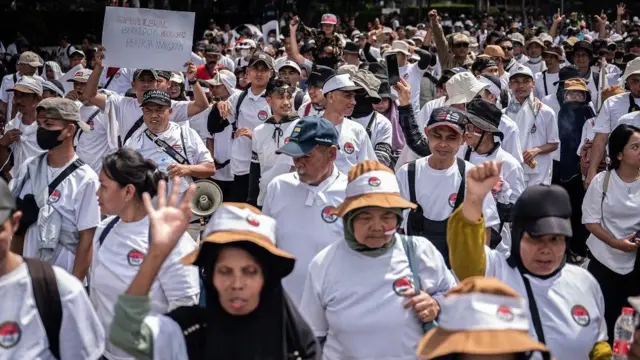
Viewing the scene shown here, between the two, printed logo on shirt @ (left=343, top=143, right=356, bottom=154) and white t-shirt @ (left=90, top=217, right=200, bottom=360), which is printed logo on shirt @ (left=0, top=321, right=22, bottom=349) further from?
printed logo on shirt @ (left=343, top=143, right=356, bottom=154)

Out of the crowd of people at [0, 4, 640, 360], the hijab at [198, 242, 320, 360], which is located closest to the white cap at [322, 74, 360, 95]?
the crowd of people at [0, 4, 640, 360]

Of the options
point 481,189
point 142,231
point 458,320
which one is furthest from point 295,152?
point 458,320

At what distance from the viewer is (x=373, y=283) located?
4219 millimetres

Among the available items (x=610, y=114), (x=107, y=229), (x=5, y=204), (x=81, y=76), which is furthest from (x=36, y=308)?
(x=81, y=76)

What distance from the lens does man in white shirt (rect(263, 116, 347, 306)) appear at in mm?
5324

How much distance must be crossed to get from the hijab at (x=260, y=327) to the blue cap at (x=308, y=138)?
1.68 meters

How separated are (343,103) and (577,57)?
654 centimetres

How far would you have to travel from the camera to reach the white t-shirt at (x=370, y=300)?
4211 mm

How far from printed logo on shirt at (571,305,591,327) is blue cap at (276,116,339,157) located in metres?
1.86

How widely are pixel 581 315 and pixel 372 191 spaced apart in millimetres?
1077

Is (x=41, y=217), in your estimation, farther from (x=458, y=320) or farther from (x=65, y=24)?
(x=65, y=24)

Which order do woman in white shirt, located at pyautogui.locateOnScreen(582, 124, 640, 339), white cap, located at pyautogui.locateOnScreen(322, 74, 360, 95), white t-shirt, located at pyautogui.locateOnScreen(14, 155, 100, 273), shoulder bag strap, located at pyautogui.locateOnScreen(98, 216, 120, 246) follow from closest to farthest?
shoulder bag strap, located at pyautogui.locateOnScreen(98, 216, 120, 246), white t-shirt, located at pyautogui.locateOnScreen(14, 155, 100, 273), woman in white shirt, located at pyautogui.locateOnScreen(582, 124, 640, 339), white cap, located at pyautogui.locateOnScreen(322, 74, 360, 95)

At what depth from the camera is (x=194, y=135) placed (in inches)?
305

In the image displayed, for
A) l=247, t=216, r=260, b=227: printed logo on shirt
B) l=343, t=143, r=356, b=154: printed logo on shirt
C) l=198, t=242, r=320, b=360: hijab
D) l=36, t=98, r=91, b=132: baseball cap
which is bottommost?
l=198, t=242, r=320, b=360: hijab
